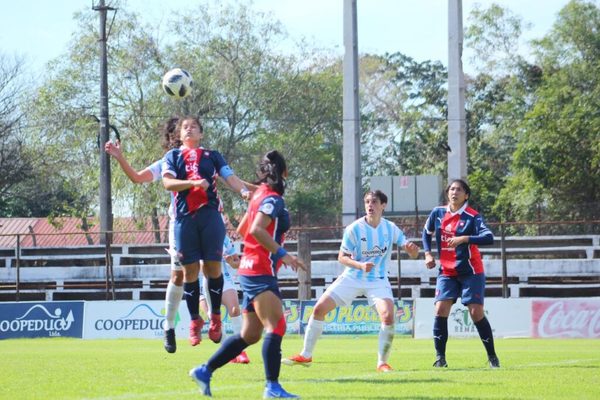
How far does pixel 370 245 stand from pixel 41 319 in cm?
1678

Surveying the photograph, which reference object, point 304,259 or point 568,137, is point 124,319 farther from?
point 568,137

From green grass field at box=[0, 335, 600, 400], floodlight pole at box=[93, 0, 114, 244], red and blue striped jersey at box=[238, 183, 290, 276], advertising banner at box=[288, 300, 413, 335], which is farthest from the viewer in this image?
floodlight pole at box=[93, 0, 114, 244]

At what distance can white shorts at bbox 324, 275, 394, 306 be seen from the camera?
13.2m

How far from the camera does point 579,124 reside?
4466 centimetres

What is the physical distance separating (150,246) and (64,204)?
14.2 metres

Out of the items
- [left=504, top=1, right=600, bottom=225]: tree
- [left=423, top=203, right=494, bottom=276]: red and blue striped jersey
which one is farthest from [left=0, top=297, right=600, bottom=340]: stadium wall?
[left=504, top=1, right=600, bottom=225]: tree

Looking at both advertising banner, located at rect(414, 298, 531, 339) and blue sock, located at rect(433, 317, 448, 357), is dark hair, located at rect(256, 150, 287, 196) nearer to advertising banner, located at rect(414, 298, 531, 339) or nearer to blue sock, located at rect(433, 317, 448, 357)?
blue sock, located at rect(433, 317, 448, 357)

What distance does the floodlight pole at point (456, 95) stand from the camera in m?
34.1

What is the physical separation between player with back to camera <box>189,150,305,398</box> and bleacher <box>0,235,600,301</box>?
24.0 m

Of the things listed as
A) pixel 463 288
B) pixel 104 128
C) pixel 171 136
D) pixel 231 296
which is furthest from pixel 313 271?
pixel 171 136


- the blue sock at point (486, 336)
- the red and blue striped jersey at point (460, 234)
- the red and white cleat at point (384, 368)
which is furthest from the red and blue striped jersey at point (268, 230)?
the blue sock at point (486, 336)

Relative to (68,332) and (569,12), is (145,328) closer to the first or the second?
(68,332)

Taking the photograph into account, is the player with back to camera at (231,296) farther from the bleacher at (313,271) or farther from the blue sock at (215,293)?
the bleacher at (313,271)

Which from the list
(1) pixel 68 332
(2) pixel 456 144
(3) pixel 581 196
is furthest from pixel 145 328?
(3) pixel 581 196
